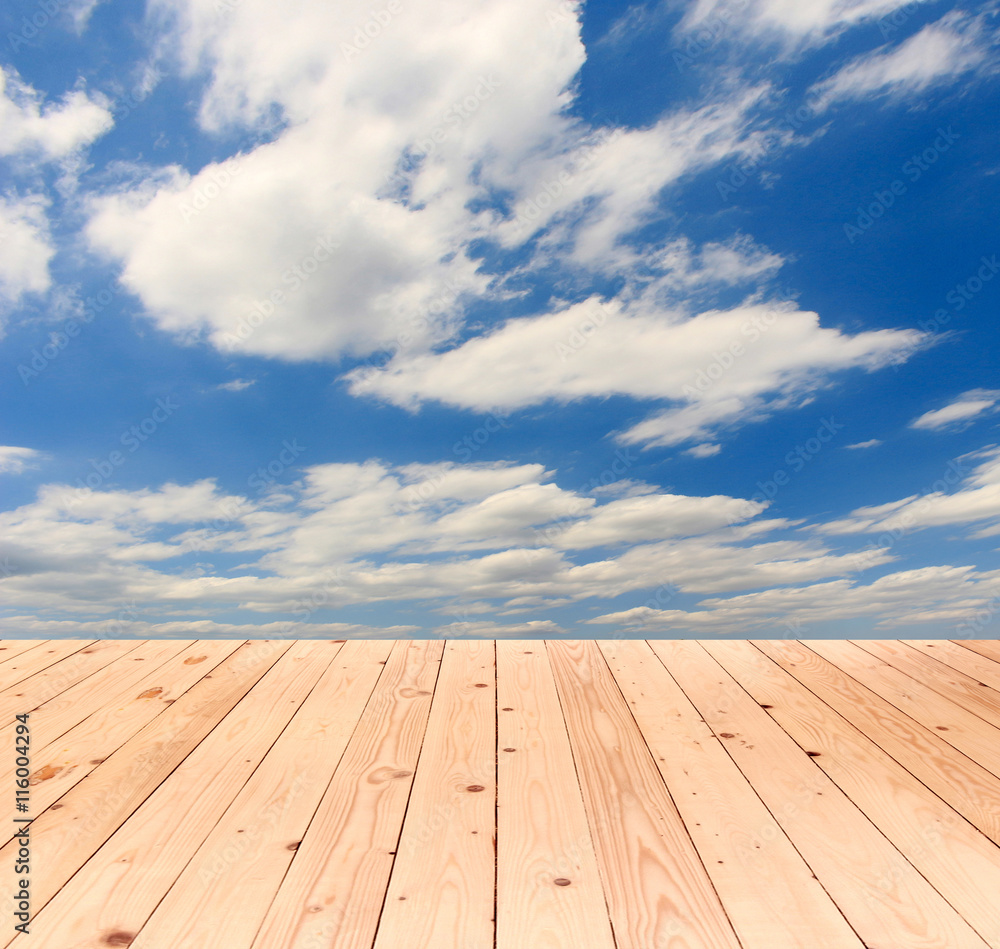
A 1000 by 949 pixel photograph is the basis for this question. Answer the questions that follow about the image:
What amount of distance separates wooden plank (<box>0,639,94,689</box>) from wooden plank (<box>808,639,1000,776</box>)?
3.53 m

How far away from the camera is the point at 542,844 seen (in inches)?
59.7

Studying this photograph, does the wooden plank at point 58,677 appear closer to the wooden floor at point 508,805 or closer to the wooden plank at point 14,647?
the wooden floor at point 508,805

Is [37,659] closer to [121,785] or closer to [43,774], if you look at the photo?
[43,774]

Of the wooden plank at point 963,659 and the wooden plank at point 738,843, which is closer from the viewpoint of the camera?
the wooden plank at point 738,843

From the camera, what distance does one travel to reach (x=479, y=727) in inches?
85.7

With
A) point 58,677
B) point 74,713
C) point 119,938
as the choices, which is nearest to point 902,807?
point 119,938

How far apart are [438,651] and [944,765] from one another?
193 centimetres

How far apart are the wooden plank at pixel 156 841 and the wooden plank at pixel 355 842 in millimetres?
272

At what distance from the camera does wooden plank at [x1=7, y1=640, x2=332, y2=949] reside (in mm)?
1300

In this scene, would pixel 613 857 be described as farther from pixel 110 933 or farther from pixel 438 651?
pixel 438 651

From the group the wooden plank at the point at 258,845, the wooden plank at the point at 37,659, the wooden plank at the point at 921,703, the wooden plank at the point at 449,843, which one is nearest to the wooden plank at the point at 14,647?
the wooden plank at the point at 37,659

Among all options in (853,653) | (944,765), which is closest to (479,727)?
(944,765)

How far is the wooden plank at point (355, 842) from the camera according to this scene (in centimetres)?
127

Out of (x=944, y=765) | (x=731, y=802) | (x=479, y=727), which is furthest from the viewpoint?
(x=479, y=727)
